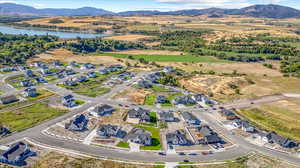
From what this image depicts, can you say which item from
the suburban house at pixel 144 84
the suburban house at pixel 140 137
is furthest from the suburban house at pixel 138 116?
the suburban house at pixel 144 84

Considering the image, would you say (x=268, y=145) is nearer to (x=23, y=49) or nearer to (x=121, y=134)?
(x=121, y=134)

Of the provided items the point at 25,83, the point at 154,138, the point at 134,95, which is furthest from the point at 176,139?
the point at 25,83

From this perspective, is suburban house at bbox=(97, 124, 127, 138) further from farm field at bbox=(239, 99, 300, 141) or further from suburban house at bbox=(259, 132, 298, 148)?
farm field at bbox=(239, 99, 300, 141)

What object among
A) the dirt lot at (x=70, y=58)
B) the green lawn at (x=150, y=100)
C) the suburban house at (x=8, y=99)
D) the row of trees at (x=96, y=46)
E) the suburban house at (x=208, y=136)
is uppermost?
the row of trees at (x=96, y=46)

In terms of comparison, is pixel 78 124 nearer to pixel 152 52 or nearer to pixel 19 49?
pixel 19 49

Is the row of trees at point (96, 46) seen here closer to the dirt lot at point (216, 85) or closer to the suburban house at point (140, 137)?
the dirt lot at point (216, 85)
